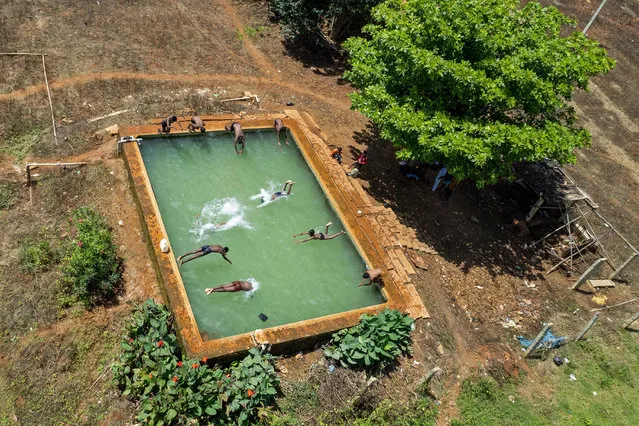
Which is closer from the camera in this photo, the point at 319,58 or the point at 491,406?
the point at 491,406

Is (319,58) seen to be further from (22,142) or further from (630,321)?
(630,321)

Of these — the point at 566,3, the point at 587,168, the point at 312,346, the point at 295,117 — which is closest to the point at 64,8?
the point at 295,117

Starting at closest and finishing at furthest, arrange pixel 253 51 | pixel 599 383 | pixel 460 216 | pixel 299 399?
pixel 299 399
pixel 599 383
pixel 460 216
pixel 253 51

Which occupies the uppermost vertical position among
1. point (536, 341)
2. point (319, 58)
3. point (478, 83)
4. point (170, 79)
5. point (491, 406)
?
point (478, 83)

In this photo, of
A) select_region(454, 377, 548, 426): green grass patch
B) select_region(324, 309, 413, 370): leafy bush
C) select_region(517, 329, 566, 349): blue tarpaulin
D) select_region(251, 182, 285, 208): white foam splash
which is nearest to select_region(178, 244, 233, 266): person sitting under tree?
select_region(251, 182, 285, 208): white foam splash

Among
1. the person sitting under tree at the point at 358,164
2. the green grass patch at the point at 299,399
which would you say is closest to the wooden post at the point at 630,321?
the person sitting under tree at the point at 358,164

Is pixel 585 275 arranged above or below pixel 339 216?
above

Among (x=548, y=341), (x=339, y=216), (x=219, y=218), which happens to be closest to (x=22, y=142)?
(x=219, y=218)

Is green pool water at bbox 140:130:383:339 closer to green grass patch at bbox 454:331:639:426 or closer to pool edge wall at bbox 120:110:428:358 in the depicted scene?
pool edge wall at bbox 120:110:428:358
